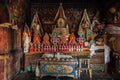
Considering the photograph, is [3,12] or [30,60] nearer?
[3,12]

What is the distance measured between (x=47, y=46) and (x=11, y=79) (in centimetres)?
200

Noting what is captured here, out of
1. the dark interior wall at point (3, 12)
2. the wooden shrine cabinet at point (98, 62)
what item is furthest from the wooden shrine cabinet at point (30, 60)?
the wooden shrine cabinet at point (98, 62)

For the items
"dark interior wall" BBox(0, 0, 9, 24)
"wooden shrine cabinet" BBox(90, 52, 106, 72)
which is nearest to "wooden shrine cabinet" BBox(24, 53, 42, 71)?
"dark interior wall" BBox(0, 0, 9, 24)

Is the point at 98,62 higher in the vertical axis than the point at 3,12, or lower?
lower

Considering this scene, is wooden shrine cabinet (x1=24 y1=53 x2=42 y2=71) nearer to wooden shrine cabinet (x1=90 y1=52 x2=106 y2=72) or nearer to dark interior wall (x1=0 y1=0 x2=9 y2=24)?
dark interior wall (x1=0 y1=0 x2=9 y2=24)

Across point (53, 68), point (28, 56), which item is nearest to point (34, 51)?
point (28, 56)

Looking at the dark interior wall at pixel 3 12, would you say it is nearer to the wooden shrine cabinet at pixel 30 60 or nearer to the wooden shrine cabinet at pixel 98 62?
the wooden shrine cabinet at pixel 30 60

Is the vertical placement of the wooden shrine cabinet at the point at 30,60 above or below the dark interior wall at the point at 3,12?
below

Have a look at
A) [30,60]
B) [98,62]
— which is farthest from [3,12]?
[98,62]

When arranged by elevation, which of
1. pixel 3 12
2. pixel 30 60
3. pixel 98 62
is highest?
pixel 3 12

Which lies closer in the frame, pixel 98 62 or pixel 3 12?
pixel 3 12

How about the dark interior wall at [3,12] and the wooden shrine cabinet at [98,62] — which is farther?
the wooden shrine cabinet at [98,62]

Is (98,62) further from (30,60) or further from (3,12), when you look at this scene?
(3,12)

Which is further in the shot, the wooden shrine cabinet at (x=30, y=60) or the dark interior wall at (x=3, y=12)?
the wooden shrine cabinet at (x=30, y=60)
